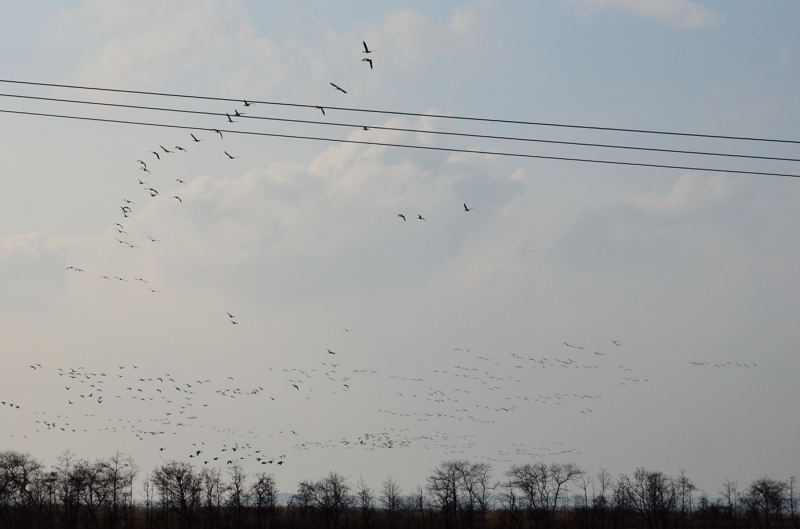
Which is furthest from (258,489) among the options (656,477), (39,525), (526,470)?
(656,477)

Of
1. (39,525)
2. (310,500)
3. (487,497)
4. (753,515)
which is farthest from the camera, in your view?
(753,515)

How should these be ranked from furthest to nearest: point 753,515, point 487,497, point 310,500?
point 753,515 → point 487,497 → point 310,500

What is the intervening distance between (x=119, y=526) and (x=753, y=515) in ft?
392

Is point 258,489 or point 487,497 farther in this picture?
point 487,497

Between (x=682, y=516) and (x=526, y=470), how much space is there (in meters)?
29.8

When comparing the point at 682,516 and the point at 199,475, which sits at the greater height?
the point at 199,475

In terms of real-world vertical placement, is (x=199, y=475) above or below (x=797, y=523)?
above

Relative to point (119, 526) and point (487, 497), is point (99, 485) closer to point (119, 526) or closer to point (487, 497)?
point (119, 526)

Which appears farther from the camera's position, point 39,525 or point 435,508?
point 435,508

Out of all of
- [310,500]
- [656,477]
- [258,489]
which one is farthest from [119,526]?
[656,477]

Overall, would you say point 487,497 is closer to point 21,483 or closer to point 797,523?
point 797,523

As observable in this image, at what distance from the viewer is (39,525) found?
482ft

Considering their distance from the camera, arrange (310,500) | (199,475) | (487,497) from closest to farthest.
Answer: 1. (199,475)
2. (310,500)
3. (487,497)

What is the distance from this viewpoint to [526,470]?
640 ft
